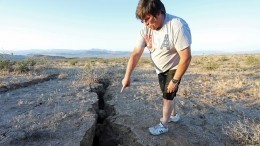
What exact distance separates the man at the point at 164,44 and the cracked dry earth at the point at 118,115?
0.46 meters

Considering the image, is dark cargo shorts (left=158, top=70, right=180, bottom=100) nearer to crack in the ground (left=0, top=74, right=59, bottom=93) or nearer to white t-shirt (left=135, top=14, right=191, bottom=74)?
white t-shirt (left=135, top=14, right=191, bottom=74)

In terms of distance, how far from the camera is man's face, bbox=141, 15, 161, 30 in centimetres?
334

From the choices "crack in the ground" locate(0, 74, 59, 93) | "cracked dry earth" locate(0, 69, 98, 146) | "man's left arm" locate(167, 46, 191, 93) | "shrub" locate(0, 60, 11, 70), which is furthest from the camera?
"shrub" locate(0, 60, 11, 70)

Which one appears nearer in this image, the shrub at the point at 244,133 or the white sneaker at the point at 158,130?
the shrub at the point at 244,133

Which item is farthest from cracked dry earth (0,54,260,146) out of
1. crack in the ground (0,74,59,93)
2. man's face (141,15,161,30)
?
man's face (141,15,161,30)

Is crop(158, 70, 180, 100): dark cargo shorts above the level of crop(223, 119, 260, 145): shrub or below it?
above

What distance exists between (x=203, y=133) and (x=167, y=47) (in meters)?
1.37

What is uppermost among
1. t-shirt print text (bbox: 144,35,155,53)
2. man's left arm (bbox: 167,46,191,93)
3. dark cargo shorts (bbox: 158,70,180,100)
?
t-shirt print text (bbox: 144,35,155,53)

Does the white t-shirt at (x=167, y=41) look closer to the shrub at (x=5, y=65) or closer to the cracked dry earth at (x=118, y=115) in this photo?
the cracked dry earth at (x=118, y=115)

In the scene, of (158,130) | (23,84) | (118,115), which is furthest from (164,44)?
(23,84)

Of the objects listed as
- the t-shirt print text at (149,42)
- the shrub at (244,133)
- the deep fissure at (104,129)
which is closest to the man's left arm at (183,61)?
the t-shirt print text at (149,42)

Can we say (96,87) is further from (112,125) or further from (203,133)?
(203,133)

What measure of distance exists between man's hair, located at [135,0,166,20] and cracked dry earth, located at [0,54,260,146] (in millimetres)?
1571

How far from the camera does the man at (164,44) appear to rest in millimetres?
3307
